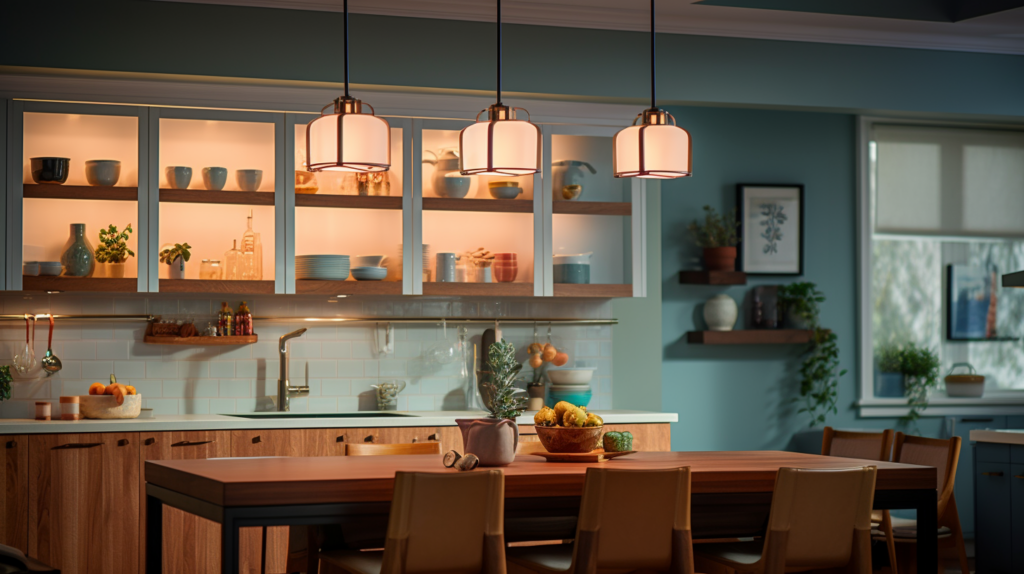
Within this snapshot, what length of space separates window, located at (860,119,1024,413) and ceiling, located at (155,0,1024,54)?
0.77 meters

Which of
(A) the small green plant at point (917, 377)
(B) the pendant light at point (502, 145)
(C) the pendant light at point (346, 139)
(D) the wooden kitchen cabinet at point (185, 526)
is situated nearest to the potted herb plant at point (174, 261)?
(D) the wooden kitchen cabinet at point (185, 526)

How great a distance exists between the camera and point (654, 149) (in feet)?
10.1

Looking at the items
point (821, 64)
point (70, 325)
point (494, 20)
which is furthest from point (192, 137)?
point (821, 64)

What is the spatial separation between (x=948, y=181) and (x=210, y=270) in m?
4.29

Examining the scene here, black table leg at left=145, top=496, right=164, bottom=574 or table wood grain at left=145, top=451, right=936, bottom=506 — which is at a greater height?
table wood grain at left=145, top=451, right=936, bottom=506

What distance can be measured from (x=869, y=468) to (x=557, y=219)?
8.78 feet

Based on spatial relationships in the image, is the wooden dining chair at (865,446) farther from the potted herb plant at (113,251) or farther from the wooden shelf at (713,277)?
the potted herb plant at (113,251)

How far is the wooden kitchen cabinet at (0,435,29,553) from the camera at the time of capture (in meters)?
4.27

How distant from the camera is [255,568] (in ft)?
14.8

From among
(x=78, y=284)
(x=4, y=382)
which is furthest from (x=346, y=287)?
(x=4, y=382)

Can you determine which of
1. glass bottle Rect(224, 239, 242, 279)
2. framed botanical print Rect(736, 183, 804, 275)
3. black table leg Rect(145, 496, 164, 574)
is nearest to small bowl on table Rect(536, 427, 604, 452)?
black table leg Rect(145, 496, 164, 574)

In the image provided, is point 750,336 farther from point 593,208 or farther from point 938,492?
point 938,492

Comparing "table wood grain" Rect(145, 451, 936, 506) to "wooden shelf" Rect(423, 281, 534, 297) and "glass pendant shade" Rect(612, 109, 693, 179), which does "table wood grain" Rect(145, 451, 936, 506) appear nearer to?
"glass pendant shade" Rect(612, 109, 693, 179)

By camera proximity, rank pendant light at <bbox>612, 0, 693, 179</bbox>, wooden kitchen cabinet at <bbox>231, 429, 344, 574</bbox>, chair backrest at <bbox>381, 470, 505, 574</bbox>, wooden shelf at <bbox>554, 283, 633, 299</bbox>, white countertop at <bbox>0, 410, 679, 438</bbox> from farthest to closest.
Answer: wooden shelf at <bbox>554, 283, 633, 299</bbox> < wooden kitchen cabinet at <bbox>231, 429, 344, 574</bbox> < white countertop at <bbox>0, 410, 679, 438</bbox> < pendant light at <bbox>612, 0, 693, 179</bbox> < chair backrest at <bbox>381, 470, 505, 574</bbox>
